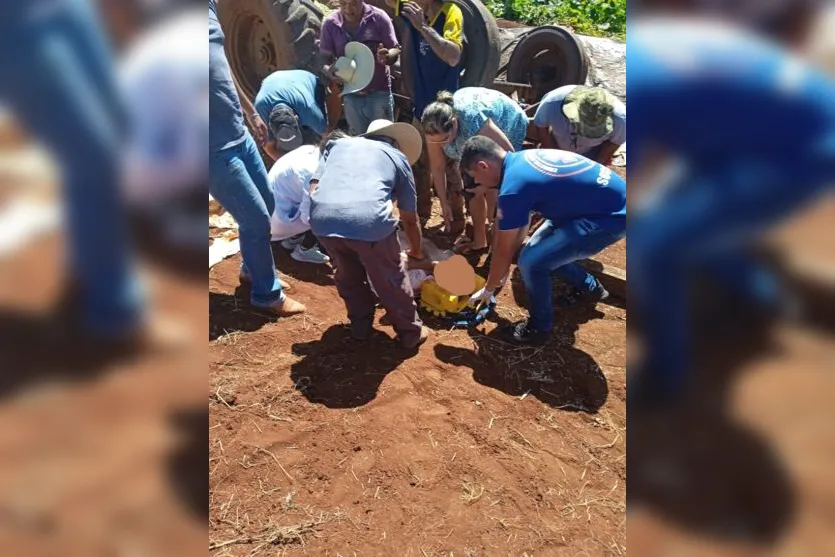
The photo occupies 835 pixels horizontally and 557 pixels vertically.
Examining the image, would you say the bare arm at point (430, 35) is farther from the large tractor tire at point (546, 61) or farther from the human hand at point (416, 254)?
the large tractor tire at point (546, 61)

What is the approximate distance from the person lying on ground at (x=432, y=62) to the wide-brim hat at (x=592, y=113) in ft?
3.67

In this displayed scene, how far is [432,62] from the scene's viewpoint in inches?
204

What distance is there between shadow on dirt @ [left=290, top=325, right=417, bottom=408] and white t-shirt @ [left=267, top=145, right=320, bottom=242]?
1.07m

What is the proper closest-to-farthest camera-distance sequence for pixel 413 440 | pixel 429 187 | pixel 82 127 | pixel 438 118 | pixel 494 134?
pixel 82 127
pixel 413 440
pixel 438 118
pixel 494 134
pixel 429 187

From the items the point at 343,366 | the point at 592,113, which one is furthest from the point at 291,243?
the point at 592,113

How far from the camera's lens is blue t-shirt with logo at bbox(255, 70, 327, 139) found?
4.74 m

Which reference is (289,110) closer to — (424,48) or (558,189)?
(424,48)

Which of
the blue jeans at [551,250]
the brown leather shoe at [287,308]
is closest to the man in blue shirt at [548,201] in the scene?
the blue jeans at [551,250]

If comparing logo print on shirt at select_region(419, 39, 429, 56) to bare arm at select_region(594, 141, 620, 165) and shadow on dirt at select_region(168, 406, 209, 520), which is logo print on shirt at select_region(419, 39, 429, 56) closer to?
bare arm at select_region(594, 141, 620, 165)

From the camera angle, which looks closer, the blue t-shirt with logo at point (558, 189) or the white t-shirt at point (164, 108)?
the white t-shirt at point (164, 108)

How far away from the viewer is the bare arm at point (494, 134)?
4.18 meters

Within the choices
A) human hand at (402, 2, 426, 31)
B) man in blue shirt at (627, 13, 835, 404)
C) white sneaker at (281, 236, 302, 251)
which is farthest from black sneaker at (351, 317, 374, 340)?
man in blue shirt at (627, 13, 835, 404)

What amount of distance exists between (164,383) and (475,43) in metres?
6.24

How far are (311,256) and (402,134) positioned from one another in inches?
59.4
